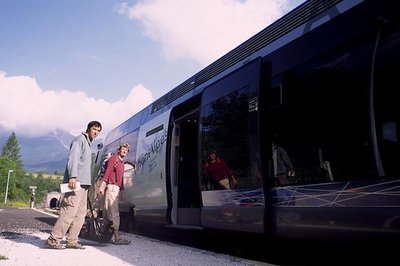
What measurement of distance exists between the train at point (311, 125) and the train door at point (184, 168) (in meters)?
1.14

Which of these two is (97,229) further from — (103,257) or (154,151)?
(154,151)

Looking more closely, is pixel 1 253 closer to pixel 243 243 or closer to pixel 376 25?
pixel 243 243

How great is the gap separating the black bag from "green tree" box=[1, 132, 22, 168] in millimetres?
114374

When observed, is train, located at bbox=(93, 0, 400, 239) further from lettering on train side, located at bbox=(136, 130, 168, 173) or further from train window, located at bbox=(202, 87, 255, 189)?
lettering on train side, located at bbox=(136, 130, 168, 173)

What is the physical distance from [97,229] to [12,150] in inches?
4642

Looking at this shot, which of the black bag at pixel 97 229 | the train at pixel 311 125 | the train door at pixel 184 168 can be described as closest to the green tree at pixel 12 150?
the train door at pixel 184 168

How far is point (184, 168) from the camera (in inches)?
329

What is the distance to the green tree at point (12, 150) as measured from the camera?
111025 mm

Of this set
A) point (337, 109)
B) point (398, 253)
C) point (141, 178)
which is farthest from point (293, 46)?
point (141, 178)

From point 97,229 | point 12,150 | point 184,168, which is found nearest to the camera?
point 97,229

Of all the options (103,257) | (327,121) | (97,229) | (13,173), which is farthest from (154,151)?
(13,173)

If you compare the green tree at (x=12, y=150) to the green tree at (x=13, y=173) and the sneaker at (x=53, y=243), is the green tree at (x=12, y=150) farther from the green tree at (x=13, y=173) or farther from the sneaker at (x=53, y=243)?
the sneaker at (x=53, y=243)

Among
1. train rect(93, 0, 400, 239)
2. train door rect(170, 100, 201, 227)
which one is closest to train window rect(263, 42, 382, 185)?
train rect(93, 0, 400, 239)

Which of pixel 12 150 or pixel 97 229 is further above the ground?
pixel 12 150
